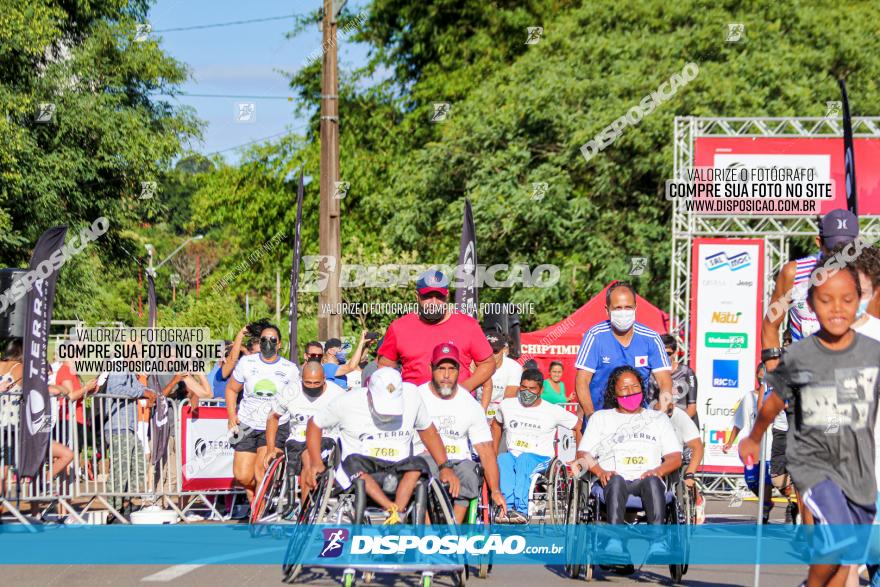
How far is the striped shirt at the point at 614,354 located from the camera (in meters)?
10.6

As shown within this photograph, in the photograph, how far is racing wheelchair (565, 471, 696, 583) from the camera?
9.46m

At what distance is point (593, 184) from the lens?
32500 mm

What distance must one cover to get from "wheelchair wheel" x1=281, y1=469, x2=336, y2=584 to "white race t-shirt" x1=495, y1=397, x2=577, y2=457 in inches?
185

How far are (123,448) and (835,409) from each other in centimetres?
940

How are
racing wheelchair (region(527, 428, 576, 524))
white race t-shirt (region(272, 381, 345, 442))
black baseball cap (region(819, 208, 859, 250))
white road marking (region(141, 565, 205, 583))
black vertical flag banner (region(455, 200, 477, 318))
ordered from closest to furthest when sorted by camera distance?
1. black baseball cap (region(819, 208, 859, 250))
2. white road marking (region(141, 565, 205, 583))
3. racing wheelchair (region(527, 428, 576, 524))
4. white race t-shirt (region(272, 381, 345, 442))
5. black vertical flag banner (region(455, 200, 477, 318))

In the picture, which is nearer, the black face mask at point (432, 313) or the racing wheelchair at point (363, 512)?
the racing wheelchair at point (363, 512)

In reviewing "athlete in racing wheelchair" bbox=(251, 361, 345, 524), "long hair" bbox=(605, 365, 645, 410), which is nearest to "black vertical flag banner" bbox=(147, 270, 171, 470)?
"athlete in racing wheelchair" bbox=(251, 361, 345, 524)

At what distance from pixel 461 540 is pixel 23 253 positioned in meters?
18.6

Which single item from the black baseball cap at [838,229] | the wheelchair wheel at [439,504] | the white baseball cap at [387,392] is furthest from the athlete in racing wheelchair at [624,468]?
the black baseball cap at [838,229]

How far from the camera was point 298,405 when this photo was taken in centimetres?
1331

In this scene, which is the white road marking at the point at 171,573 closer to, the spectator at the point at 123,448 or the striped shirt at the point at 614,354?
the striped shirt at the point at 614,354

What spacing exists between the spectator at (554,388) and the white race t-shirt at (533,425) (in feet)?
9.09

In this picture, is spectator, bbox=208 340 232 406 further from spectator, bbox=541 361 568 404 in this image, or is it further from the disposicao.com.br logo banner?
spectator, bbox=541 361 568 404

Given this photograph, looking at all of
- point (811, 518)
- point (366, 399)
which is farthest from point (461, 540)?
point (811, 518)
